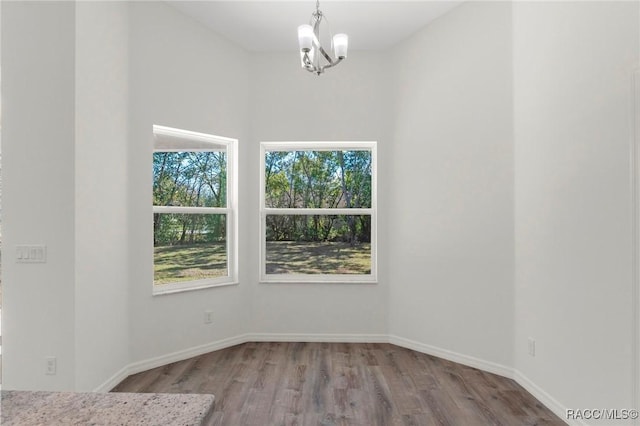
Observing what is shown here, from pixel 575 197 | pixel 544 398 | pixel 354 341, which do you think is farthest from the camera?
pixel 354 341

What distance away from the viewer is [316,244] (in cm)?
421

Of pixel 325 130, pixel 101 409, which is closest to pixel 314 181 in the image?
pixel 325 130

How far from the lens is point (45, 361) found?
8.02 ft

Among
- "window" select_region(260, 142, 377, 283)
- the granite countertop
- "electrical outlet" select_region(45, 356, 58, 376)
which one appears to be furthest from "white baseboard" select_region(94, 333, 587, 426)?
the granite countertop

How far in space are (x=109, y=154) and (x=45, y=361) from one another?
4.90 feet

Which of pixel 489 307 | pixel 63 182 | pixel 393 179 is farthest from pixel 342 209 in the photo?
pixel 63 182

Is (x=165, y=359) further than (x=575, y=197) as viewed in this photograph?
Yes

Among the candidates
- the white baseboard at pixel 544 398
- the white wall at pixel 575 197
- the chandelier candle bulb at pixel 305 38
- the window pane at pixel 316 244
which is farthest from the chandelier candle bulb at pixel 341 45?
the white baseboard at pixel 544 398

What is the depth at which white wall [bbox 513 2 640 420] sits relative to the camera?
2.04 metres

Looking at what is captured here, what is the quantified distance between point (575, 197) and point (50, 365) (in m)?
3.52

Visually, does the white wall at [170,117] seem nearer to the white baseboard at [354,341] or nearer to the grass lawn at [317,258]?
the white baseboard at [354,341]

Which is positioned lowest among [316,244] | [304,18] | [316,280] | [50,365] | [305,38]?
[50,365]

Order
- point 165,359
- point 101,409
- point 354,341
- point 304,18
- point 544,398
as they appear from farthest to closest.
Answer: point 354,341, point 304,18, point 165,359, point 544,398, point 101,409

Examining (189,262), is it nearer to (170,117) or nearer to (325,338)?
(170,117)
